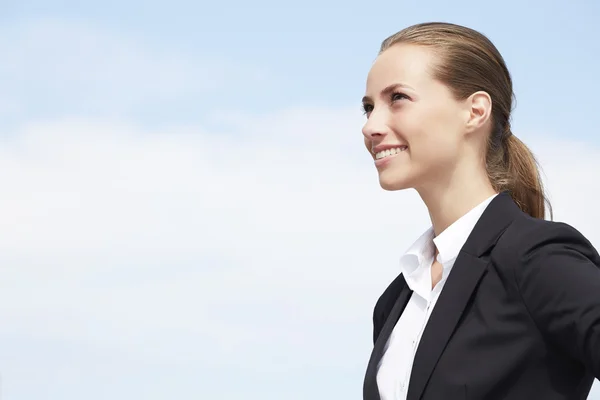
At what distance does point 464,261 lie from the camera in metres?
3.11

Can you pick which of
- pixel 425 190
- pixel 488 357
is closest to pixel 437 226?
pixel 425 190

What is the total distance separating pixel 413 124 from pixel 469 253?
53cm

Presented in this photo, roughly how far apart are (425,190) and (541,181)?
0.57 m

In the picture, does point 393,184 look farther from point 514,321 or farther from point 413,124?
point 514,321

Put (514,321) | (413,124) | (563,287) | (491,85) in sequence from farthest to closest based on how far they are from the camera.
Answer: (491,85) → (413,124) → (514,321) → (563,287)

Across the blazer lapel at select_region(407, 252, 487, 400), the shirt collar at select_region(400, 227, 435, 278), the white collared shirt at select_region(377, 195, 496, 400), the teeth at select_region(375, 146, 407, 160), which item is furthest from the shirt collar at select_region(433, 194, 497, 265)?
the teeth at select_region(375, 146, 407, 160)

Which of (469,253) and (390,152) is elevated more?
(390,152)

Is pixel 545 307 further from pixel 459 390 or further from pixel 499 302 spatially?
pixel 459 390

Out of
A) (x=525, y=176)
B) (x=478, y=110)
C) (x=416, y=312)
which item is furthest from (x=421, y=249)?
(x=478, y=110)

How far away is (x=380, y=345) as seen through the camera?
3469 millimetres

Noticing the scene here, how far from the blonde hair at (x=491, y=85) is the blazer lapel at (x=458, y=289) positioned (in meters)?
0.24

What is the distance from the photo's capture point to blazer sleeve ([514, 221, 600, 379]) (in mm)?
2582

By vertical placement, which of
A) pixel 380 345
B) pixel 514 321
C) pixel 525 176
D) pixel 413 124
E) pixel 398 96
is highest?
pixel 398 96

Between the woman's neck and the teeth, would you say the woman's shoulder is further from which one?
the teeth
